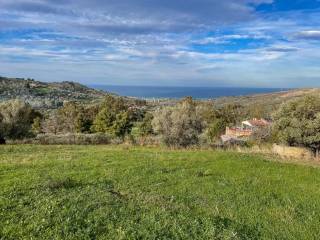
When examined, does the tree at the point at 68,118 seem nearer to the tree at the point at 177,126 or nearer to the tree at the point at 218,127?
the tree at the point at 218,127

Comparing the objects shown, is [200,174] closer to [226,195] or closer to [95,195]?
[226,195]

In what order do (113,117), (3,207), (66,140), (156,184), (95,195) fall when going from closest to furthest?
(3,207), (95,195), (156,184), (66,140), (113,117)

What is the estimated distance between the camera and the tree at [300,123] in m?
32.2

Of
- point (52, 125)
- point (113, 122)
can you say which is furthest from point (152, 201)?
point (52, 125)

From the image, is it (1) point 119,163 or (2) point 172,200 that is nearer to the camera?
(2) point 172,200

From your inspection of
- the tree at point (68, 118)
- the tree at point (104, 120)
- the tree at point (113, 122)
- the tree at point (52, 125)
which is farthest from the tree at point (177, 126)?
the tree at point (52, 125)

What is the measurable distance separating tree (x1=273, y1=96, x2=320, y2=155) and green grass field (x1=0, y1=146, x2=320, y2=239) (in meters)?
14.1

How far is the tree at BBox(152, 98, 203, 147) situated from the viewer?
41594 mm

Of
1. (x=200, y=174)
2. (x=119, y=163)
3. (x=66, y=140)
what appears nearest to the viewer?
(x=200, y=174)

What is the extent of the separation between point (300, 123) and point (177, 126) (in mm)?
12974

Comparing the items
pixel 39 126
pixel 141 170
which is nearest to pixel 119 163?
pixel 141 170

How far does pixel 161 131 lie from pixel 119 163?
78.2 ft

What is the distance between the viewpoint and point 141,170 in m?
16.9

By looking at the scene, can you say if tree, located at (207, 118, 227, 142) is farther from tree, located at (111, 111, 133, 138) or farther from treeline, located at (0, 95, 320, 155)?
tree, located at (111, 111, 133, 138)
